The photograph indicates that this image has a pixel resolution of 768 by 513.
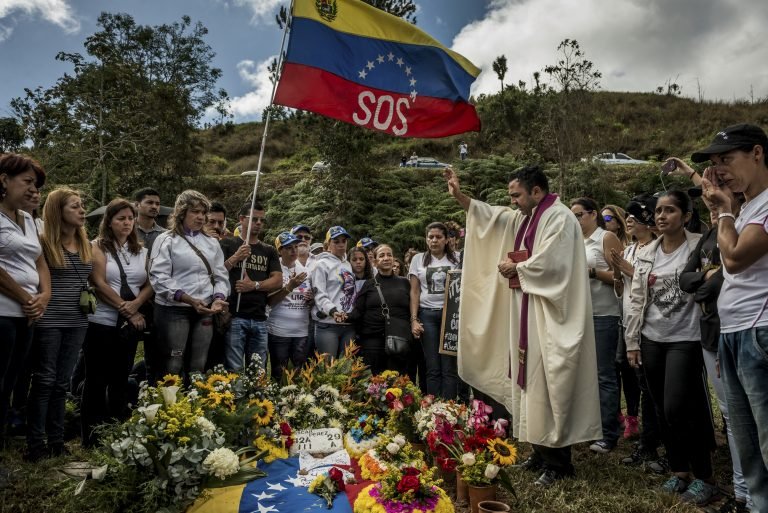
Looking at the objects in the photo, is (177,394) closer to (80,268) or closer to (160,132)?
(80,268)

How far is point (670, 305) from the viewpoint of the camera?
4074mm

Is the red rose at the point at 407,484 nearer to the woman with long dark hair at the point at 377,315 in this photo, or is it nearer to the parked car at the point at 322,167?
the woman with long dark hair at the point at 377,315

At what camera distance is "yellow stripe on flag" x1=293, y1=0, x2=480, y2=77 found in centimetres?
529

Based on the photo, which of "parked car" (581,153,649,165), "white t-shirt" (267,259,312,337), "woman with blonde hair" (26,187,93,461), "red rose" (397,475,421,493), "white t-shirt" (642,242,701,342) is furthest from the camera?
"parked car" (581,153,649,165)

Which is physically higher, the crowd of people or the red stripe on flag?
the red stripe on flag

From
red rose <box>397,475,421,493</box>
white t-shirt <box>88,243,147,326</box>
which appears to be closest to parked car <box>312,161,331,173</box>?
white t-shirt <box>88,243,147,326</box>

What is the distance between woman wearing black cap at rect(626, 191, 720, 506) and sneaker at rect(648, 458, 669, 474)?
0.34 m

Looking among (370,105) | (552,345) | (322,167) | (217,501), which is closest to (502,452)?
(552,345)

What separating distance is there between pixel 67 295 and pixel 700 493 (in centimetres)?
505

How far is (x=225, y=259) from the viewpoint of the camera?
5.75 metres

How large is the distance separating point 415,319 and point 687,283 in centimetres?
303

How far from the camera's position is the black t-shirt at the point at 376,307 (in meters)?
6.15

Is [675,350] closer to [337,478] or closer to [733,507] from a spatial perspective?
[733,507]

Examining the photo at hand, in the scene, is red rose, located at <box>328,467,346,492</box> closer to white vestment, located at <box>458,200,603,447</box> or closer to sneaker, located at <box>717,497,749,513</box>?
white vestment, located at <box>458,200,603,447</box>
